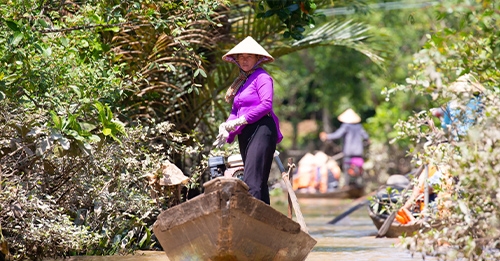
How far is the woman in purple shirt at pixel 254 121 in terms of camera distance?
7219mm

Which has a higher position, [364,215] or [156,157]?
[156,157]

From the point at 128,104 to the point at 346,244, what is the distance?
9.12 feet

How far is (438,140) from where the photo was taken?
6.02 m

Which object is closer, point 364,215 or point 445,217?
point 445,217

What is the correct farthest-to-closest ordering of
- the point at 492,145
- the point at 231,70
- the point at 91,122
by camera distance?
the point at 231,70, the point at 91,122, the point at 492,145

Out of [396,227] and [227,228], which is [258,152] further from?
[396,227]

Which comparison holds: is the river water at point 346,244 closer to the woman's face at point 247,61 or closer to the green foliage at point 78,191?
the green foliage at point 78,191

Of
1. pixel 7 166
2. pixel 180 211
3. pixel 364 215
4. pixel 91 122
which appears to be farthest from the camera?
pixel 364 215

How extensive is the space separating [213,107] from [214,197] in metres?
4.74

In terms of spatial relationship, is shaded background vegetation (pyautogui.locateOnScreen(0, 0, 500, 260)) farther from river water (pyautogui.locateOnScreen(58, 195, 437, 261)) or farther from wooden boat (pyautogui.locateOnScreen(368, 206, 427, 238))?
wooden boat (pyautogui.locateOnScreen(368, 206, 427, 238))

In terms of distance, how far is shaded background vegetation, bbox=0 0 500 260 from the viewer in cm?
569

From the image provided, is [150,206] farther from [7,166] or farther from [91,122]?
[7,166]

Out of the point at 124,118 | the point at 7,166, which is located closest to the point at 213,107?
the point at 124,118

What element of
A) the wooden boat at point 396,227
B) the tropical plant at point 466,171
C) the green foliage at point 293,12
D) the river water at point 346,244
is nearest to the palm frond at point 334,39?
the green foliage at point 293,12
